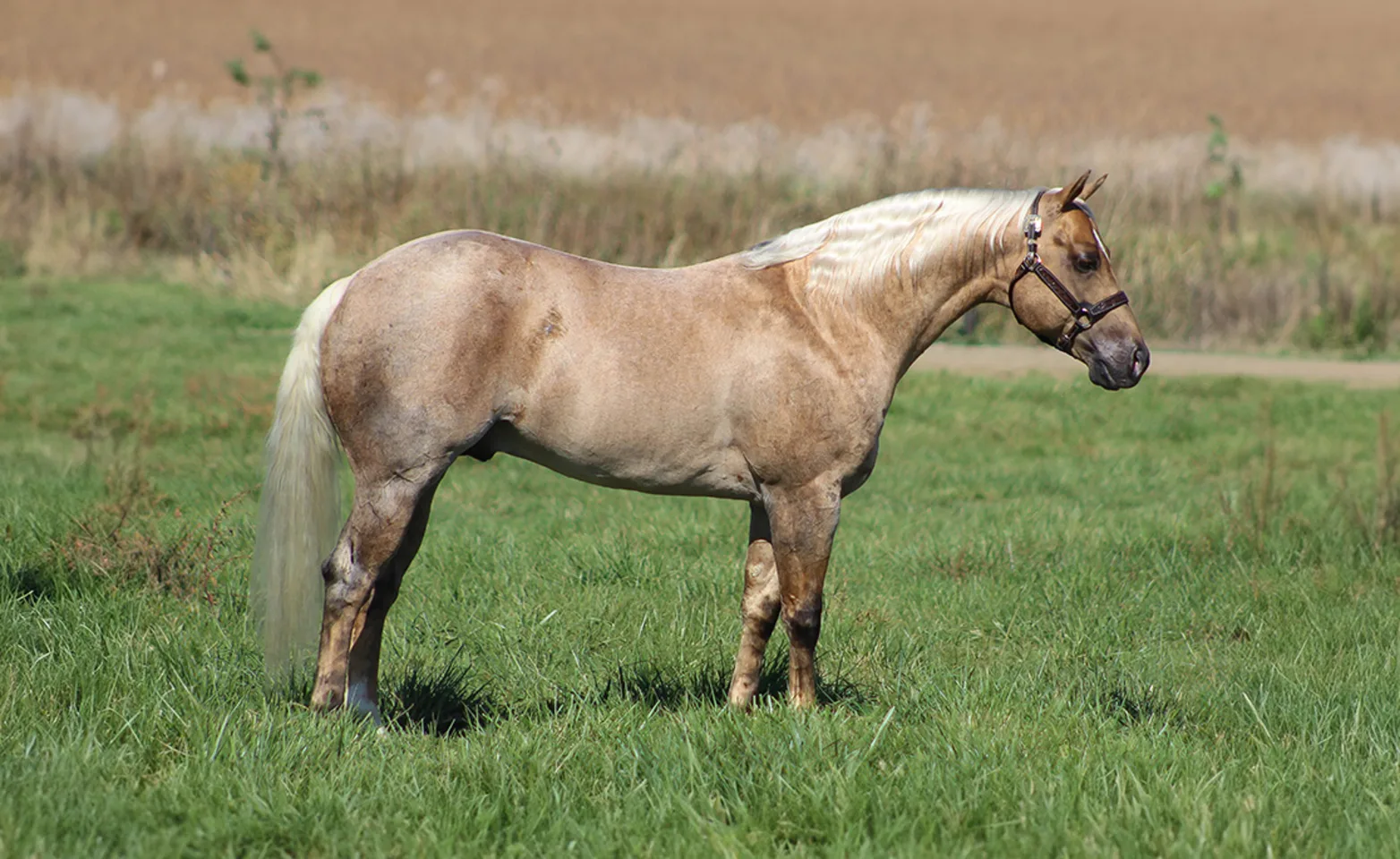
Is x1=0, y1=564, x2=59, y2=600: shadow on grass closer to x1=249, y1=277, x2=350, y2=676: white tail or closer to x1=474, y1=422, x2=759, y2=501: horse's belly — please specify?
x1=249, y1=277, x2=350, y2=676: white tail

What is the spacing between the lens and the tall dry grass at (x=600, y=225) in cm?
1557

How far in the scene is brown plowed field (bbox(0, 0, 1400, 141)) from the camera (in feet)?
108

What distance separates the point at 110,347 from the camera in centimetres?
1266

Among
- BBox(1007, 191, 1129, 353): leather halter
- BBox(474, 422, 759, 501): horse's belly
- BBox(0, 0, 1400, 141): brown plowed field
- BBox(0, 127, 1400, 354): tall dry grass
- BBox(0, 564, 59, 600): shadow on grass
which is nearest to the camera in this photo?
BBox(474, 422, 759, 501): horse's belly

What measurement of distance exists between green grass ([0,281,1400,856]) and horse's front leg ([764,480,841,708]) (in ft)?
0.94

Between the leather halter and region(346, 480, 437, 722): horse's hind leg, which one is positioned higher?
the leather halter

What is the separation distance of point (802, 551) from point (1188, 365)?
31.5ft

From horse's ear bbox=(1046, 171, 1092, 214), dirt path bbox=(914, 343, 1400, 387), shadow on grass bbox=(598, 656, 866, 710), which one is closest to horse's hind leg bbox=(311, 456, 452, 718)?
shadow on grass bbox=(598, 656, 866, 710)

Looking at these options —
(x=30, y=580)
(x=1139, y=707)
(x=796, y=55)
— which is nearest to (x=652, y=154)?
(x=30, y=580)

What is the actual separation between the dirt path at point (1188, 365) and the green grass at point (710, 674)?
2456mm

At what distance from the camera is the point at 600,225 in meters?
15.9

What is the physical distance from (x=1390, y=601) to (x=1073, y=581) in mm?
1388

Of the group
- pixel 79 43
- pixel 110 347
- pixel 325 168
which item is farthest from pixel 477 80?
pixel 110 347

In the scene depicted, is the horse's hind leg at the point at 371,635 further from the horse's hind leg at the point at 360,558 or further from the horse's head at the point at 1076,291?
the horse's head at the point at 1076,291
